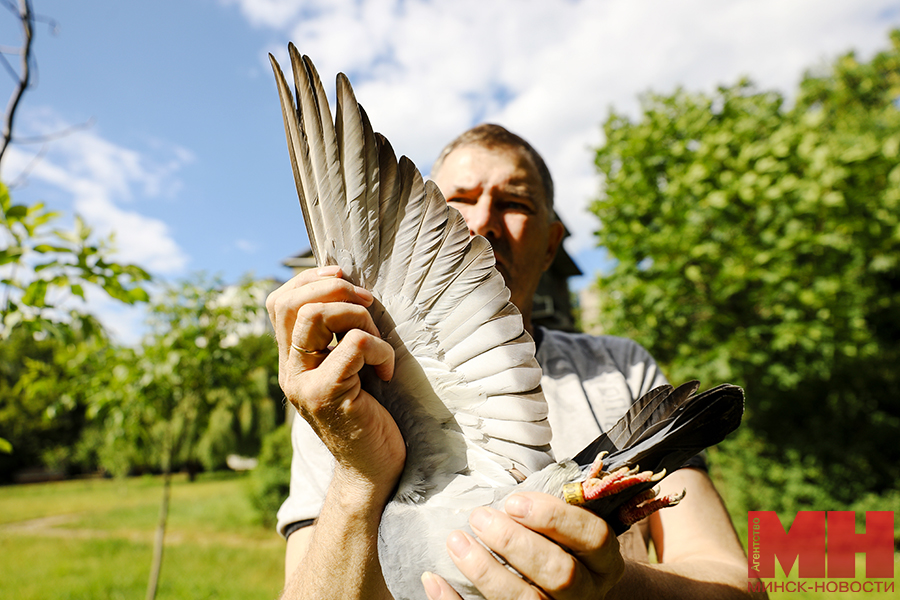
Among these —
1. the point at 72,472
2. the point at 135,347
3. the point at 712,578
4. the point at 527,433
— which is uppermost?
the point at 135,347

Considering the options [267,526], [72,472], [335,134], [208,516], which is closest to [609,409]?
[335,134]

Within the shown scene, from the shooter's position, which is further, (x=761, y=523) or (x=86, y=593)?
(x=86, y=593)

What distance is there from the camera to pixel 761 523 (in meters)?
2.47

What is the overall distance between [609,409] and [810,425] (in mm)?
8491

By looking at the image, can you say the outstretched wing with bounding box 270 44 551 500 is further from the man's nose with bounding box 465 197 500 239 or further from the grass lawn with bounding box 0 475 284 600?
Result: the grass lawn with bounding box 0 475 284 600

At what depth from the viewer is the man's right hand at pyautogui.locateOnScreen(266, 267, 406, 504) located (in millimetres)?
1114

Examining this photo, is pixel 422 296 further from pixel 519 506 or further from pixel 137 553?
pixel 137 553

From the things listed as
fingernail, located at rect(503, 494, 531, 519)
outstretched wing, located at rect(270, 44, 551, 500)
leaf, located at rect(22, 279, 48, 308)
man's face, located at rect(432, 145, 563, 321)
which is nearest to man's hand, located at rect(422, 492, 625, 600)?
fingernail, located at rect(503, 494, 531, 519)

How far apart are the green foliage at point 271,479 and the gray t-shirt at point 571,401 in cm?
938

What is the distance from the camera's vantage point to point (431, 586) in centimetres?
117

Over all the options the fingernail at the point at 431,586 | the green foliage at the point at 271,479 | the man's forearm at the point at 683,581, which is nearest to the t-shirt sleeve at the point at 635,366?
the man's forearm at the point at 683,581

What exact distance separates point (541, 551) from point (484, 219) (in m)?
1.11

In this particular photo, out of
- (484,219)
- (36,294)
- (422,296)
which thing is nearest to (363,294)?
(422,296)

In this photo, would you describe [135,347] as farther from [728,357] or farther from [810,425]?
[810,425]
